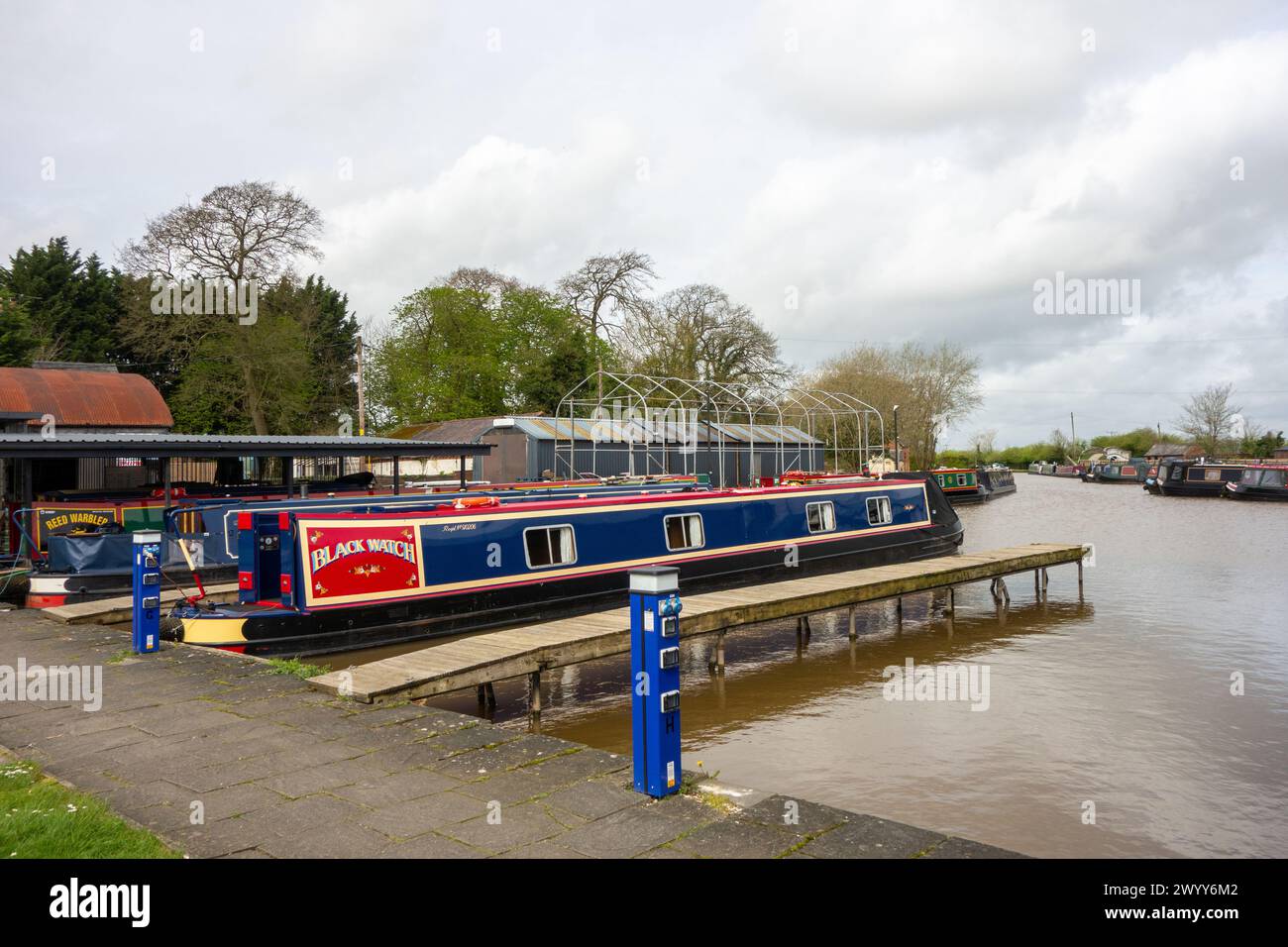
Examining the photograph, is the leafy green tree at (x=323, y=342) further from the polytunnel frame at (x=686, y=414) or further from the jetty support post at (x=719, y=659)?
the jetty support post at (x=719, y=659)

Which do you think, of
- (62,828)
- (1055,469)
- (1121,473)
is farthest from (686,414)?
(1055,469)

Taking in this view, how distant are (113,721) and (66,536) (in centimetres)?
870

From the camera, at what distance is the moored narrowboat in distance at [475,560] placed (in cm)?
1053

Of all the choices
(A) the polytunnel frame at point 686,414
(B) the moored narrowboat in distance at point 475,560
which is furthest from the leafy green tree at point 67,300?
(B) the moored narrowboat in distance at point 475,560

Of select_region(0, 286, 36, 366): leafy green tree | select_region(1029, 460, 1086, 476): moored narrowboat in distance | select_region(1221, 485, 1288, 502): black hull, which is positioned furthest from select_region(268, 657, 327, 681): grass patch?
select_region(1029, 460, 1086, 476): moored narrowboat in distance

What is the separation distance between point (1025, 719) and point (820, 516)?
25.3ft

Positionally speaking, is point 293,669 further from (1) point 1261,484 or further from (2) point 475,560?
(1) point 1261,484

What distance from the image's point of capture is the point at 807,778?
27.1 feet

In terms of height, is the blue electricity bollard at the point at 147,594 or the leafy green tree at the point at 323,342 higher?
the leafy green tree at the point at 323,342

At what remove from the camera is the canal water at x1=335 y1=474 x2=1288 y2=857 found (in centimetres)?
753

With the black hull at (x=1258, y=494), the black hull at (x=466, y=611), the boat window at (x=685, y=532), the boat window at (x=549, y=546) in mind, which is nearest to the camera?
the black hull at (x=466, y=611)

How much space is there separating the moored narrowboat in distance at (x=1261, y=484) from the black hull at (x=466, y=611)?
137ft
